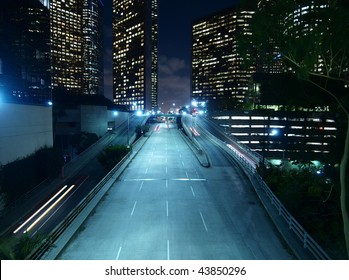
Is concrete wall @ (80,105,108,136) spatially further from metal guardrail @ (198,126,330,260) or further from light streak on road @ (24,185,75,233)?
metal guardrail @ (198,126,330,260)

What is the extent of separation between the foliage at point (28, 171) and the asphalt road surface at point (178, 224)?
1136cm

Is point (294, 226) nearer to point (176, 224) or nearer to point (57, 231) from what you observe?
point (176, 224)

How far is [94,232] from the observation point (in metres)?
16.0

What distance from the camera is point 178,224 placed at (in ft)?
56.8

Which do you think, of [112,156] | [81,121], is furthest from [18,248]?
[81,121]

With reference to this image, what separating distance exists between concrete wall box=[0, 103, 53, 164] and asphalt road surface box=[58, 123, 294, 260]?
Result: 42.2 ft

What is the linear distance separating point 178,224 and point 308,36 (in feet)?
38.5

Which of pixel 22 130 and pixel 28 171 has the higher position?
pixel 22 130

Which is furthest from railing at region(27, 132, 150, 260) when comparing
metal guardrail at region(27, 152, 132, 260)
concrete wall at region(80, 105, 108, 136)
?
concrete wall at region(80, 105, 108, 136)

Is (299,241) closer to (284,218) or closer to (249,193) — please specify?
(284,218)

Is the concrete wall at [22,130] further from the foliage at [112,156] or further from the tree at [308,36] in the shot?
the tree at [308,36]

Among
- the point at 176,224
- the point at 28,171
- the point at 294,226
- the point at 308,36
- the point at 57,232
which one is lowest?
the point at 28,171

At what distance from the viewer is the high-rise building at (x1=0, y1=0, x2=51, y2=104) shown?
35031 mm

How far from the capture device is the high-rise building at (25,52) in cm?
3503
